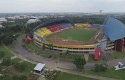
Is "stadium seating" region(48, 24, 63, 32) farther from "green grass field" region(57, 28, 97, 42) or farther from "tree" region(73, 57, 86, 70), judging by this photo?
"tree" region(73, 57, 86, 70)

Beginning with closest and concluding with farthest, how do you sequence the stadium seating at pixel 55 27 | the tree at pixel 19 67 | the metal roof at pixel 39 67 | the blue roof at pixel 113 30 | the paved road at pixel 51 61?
the metal roof at pixel 39 67 → the tree at pixel 19 67 → the paved road at pixel 51 61 → the blue roof at pixel 113 30 → the stadium seating at pixel 55 27

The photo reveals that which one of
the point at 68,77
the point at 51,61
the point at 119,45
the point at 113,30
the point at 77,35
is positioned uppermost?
the point at 113,30

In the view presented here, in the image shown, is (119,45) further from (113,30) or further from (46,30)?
(46,30)

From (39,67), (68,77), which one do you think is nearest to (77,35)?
(39,67)

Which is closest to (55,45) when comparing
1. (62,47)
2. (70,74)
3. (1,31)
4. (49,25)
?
(62,47)

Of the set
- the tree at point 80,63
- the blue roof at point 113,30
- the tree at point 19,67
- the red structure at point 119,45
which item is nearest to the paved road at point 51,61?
the tree at point 80,63

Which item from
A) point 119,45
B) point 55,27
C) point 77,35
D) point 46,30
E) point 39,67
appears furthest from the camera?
point 55,27

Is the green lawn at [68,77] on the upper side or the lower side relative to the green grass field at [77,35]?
lower

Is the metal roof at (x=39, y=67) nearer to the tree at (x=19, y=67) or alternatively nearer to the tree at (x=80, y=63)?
the tree at (x=19, y=67)

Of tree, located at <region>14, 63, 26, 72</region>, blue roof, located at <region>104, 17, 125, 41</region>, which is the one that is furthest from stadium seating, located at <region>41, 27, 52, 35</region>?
tree, located at <region>14, 63, 26, 72</region>
